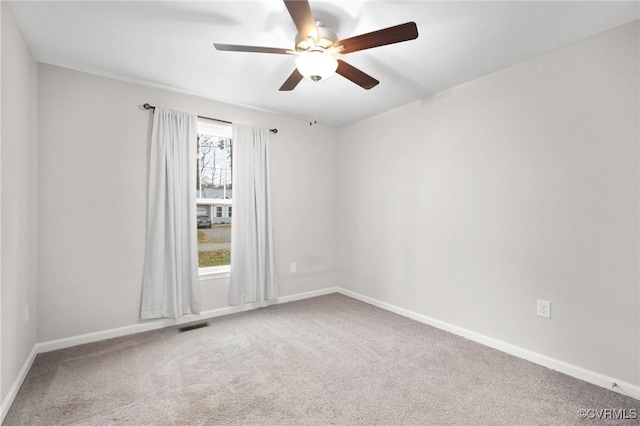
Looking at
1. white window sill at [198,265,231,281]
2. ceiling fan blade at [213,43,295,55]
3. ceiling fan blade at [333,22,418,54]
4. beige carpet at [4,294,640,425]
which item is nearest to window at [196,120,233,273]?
white window sill at [198,265,231,281]

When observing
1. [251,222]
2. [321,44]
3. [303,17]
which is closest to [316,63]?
[321,44]

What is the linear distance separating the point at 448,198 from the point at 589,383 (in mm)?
1762

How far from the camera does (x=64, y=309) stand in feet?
8.71

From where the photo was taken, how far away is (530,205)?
98.3 inches

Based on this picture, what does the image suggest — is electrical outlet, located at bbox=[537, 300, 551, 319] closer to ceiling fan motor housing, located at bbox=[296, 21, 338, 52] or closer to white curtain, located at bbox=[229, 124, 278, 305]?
ceiling fan motor housing, located at bbox=[296, 21, 338, 52]

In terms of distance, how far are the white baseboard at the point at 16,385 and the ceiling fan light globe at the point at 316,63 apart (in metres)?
2.72

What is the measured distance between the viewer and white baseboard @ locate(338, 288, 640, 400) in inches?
80.1

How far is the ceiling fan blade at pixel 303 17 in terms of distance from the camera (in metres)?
1.56

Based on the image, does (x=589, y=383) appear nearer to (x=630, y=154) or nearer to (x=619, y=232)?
(x=619, y=232)

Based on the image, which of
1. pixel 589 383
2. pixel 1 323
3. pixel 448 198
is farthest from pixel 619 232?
pixel 1 323

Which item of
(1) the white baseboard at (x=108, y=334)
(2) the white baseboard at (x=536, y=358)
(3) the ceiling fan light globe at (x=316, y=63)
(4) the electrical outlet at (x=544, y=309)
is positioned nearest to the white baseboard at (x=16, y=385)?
(1) the white baseboard at (x=108, y=334)

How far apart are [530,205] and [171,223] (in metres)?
3.29

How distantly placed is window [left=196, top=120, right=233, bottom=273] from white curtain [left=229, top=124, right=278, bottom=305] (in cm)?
22

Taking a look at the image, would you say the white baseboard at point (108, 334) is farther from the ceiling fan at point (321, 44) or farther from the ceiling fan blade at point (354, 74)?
the ceiling fan blade at point (354, 74)
